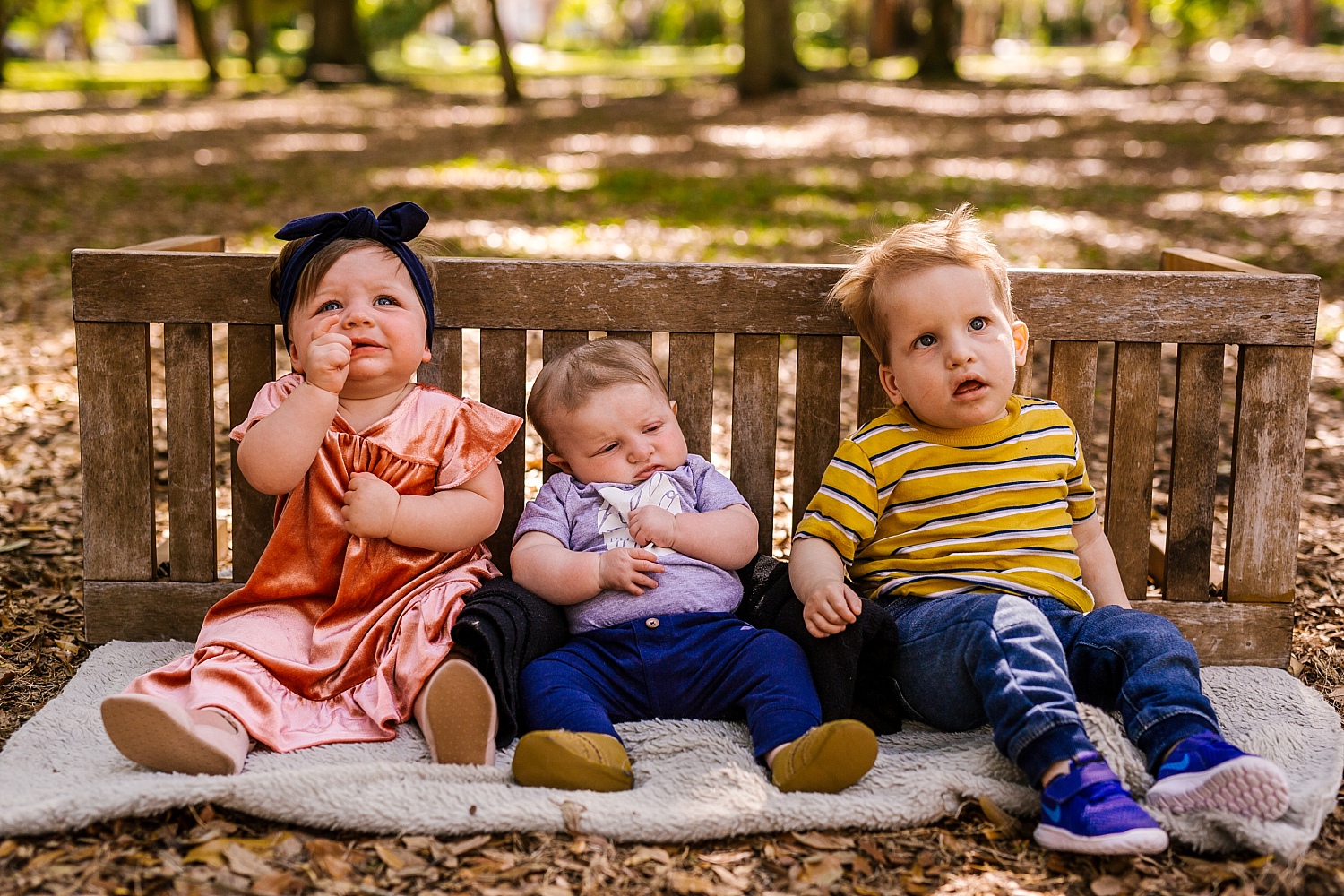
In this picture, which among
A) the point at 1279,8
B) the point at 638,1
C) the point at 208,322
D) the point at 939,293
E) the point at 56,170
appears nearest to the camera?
the point at 939,293

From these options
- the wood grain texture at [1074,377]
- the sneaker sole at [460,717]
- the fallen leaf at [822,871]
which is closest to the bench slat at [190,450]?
the sneaker sole at [460,717]

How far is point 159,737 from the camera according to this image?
8.52 ft

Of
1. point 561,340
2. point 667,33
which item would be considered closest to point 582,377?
point 561,340

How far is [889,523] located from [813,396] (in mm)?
480

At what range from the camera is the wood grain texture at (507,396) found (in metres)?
3.39

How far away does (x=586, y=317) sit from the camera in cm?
335

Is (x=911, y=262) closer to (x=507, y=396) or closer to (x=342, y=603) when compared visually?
(x=507, y=396)

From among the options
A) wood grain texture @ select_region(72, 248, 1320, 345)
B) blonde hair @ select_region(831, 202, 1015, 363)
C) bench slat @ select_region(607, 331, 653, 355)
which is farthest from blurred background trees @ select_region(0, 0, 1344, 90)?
blonde hair @ select_region(831, 202, 1015, 363)

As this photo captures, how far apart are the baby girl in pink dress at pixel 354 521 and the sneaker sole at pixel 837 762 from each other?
701mm

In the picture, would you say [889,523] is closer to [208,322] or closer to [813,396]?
[813,396]

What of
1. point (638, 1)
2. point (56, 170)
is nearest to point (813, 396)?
point (56, 170)

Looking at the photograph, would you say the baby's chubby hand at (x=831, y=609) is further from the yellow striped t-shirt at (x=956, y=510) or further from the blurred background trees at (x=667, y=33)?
the blurred background trees at (x=667, y=33)

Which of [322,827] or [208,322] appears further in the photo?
[208,322]

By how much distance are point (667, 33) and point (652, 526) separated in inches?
2420
